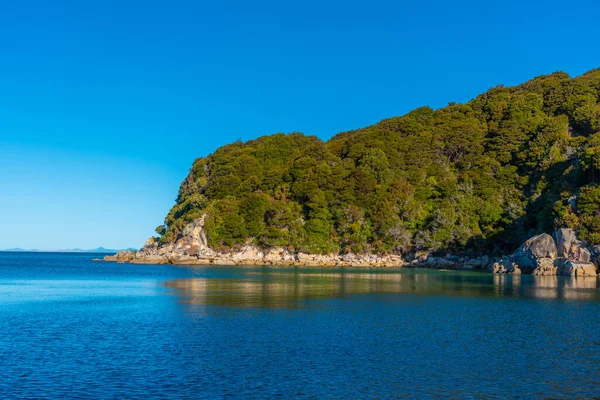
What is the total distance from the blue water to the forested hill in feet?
188

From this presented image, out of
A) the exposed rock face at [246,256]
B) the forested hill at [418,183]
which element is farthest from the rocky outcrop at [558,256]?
the exposed rock face at [246,256]

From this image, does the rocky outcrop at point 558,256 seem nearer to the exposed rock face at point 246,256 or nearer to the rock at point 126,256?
the exposed rock face at point 246,256

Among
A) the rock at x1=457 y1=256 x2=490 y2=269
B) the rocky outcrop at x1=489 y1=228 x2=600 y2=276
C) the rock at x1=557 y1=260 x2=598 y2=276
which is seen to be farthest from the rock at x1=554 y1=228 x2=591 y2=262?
the rock at x1=457 y1=256 x2=490 y2=269

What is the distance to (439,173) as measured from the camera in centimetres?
10800

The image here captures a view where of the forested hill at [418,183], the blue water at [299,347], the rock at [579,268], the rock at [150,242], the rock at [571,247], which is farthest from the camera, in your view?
the rock at [150,242]

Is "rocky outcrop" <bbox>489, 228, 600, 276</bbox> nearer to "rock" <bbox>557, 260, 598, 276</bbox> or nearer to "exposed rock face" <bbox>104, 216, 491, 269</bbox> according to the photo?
"rock" <bbox>557, 260, 598, 276</bbox>

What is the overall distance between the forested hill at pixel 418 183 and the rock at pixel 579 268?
17.2m

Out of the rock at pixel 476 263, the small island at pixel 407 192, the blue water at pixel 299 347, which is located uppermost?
the small island at pixel 407 192

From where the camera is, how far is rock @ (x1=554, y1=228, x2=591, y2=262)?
65.3 m

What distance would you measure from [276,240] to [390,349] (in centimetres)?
8172

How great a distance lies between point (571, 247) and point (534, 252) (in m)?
4.64

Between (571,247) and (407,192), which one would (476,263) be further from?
(571,247)

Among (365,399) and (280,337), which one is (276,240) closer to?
(280,337)

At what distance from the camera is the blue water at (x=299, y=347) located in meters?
15.7
